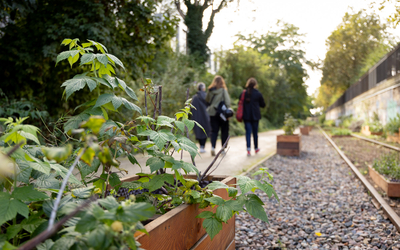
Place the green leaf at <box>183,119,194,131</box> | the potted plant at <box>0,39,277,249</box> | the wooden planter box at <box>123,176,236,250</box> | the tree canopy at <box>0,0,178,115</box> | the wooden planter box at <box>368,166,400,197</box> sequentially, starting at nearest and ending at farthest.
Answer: the potted plant at <box>0,39,277,249</box>, the wooden planter box at <box>123,176,236,250</box>, the green leaf at <box>183,119,194,131</box>, the wooden planter box at <box>368,166,400,197</box>, the tree canopy at <box>0,0,178,115</box>

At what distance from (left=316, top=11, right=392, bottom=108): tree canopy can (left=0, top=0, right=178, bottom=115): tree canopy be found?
28.6 m

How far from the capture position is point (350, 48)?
34.4 meters

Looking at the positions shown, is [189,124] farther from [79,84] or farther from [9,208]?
[9,208]

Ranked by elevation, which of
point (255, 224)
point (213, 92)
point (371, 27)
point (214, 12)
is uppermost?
point (371, 27)

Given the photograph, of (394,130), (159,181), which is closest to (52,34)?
(159,181)

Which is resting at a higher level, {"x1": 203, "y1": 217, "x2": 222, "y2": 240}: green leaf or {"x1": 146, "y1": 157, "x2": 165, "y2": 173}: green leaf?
{"x1": 146, "y1": 157, "x2": 165, "y2": 173}: green leaf

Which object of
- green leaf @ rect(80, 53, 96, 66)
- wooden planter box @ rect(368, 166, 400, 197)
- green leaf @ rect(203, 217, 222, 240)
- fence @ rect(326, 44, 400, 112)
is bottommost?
wooden planter box @ rect(368, 166, 400, 197)

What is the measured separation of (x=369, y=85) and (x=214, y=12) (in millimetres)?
11095

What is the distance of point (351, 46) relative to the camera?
3419 cm

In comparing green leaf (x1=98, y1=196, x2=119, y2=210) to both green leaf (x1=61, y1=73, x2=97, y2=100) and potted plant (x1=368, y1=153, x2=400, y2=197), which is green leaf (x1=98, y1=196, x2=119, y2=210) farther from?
potted plant (x1=368, y1=153, x2=400, y2=197)

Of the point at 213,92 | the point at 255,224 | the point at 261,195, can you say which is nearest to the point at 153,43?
the point at 213,92

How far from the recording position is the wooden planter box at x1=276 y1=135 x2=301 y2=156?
910 centimetres

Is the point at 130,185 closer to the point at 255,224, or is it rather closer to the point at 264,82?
the point at 255,224

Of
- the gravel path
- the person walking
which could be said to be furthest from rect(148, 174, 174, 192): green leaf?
the person walking
